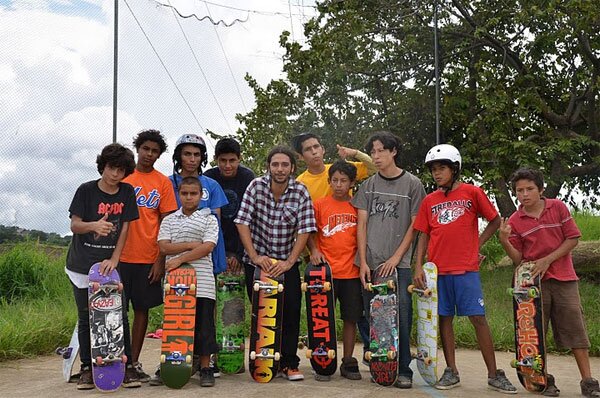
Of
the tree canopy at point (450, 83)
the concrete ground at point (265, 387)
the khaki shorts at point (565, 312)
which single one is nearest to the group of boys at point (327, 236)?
the khaki shorts at point (565, 312)

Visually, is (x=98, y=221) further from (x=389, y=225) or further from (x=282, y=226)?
(x=389, y=225)

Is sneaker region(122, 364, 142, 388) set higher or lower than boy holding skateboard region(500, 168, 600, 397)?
lower

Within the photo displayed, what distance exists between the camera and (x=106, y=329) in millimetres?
4328

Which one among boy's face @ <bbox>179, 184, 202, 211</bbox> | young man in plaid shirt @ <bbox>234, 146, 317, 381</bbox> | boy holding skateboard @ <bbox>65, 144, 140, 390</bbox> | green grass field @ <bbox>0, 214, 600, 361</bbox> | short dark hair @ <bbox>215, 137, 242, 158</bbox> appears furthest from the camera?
green grass field @ <bbox>0, 214, 600, 361</bbox>

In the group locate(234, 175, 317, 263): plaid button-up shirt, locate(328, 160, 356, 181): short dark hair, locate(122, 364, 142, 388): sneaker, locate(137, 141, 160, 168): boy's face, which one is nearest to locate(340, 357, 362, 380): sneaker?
locate(234, 175, 317, 263): plaid button-up shirt

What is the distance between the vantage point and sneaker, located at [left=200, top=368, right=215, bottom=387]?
4.33 meters

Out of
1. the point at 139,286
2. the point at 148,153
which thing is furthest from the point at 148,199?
the point at 139,286

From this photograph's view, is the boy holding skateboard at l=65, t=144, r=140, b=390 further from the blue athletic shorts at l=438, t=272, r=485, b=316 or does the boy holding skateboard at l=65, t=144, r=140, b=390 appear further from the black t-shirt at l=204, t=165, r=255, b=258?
the blue athletic shorts at l=438, t=272, r=485, b=316

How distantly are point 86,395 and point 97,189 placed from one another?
4.34 feet

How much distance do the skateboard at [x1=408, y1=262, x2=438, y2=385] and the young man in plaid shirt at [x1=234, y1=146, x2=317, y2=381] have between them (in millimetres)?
825

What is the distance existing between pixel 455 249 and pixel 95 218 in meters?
2.38

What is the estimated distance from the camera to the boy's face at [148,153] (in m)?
4.69

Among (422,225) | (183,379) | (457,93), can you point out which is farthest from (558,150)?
(183,379)

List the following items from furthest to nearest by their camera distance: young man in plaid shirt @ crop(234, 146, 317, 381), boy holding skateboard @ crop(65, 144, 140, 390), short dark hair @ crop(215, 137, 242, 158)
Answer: short dark hair @ crop(215, 137, 242, 158), young man in plaid shirt @ crop(234, 146, 317, 381), boy holding skateboard @ crop(65, 144, 140, 390)
